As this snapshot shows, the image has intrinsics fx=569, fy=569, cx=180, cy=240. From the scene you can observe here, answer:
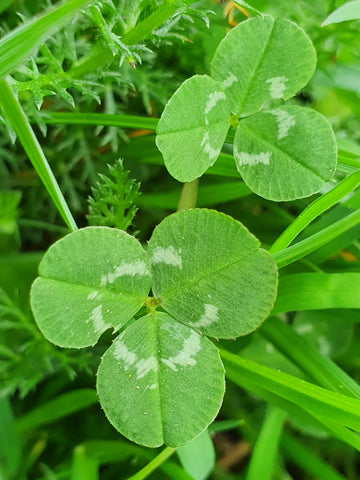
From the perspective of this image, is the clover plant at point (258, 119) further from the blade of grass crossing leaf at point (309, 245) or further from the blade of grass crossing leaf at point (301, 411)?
the blade of grass crossing leaf at point (301, 411)

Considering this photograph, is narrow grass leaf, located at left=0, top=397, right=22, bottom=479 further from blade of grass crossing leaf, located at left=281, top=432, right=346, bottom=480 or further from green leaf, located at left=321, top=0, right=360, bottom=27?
green leaf, located at left=321, top=0, right=360, bottom=27

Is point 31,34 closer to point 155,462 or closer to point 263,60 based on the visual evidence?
point 263,60

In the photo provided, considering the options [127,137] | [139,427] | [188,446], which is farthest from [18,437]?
[127,137]

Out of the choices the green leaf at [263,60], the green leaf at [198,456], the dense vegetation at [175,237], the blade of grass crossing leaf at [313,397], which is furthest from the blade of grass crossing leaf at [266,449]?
the green leaf at [263,60]

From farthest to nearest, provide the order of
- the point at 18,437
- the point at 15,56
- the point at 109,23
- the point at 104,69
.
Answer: the point at 18,437
the point at 104,69
the point at 109,23
the point at 15,56

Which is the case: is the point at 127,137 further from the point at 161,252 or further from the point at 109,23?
the point at 161,252
